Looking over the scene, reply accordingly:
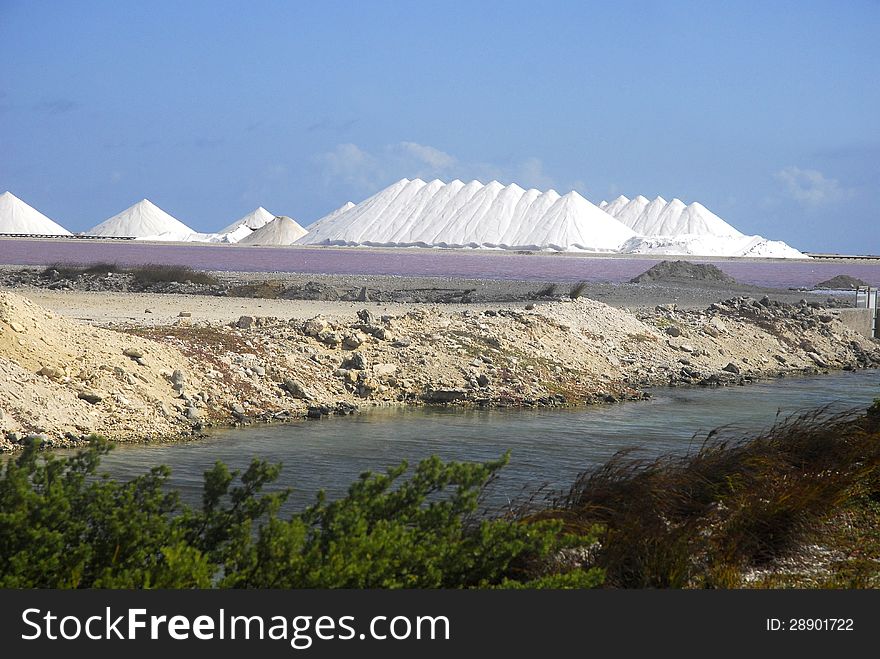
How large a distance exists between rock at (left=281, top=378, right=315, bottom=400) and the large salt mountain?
123 m

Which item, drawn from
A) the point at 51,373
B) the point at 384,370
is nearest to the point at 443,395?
the point at 384,370

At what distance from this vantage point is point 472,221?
5856 inches

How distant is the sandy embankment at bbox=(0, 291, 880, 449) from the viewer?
42.1 ft

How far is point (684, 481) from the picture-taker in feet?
27.1

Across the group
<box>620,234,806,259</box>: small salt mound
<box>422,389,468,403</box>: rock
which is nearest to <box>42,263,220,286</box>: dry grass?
<box>422,389,468,403</box>: rock

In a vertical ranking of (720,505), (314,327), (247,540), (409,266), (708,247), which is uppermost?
(708,247)

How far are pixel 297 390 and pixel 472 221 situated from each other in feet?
442

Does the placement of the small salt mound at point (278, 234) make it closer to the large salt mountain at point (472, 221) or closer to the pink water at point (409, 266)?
the large salt mountain at point (472, 221)

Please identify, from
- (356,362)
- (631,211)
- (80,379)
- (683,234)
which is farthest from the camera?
(631,211)

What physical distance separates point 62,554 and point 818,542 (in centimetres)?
469

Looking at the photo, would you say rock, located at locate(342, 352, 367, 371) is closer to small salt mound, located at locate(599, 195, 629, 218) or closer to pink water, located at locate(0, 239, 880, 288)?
pink water, located at locate(0, 239, 880, 288)

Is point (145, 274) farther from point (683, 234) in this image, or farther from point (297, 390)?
point (683, 234)

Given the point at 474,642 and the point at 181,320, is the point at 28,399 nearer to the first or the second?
the point at 181,320

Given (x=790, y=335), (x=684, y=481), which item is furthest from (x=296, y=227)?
(x=684, y=481)
